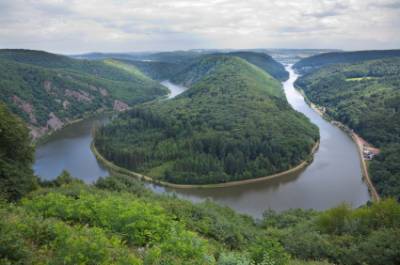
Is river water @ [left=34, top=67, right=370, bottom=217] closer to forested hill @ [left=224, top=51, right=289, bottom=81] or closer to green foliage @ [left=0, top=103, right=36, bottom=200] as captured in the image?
green foliage @ [left=0, top=103, right=36, bottom=200]

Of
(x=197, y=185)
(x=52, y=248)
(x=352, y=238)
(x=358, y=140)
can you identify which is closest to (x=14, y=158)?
(x=52, y=248)

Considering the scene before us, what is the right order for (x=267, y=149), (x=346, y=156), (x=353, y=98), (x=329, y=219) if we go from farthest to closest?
(x=353, y=98) < (x=346, y=156) < (x=267, y=149) < (x=329, y=219)

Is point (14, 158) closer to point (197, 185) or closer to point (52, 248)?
point (52, 248)

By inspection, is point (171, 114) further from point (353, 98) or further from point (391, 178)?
point (353, 98)

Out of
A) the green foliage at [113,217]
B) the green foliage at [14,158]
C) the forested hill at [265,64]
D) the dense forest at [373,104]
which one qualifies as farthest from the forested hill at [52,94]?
the green foliage at [113,217]

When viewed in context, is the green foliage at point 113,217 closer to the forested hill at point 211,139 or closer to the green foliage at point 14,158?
the green foliage at point 14,158

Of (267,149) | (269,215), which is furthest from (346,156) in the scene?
(269,215)
